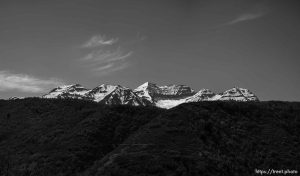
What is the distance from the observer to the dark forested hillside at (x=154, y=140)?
108 ft

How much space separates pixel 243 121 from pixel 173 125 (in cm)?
1029

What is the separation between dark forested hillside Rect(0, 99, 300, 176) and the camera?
32844mm

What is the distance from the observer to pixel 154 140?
123 ft

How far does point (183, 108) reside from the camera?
47.4 meters

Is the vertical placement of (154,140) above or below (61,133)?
below

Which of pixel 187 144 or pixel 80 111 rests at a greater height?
pixel 80 111

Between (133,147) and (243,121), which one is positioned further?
(243,121)

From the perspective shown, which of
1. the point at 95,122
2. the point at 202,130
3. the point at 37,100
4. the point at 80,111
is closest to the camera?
the point at 202,130

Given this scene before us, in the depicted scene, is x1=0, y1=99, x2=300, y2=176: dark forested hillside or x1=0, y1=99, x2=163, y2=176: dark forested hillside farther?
x1=0, y1=99, x2=163, y2=176: dark forested hillside

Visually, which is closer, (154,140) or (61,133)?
(154,140)

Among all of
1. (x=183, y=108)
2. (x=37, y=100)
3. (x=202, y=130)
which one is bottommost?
(x=202, y=130)

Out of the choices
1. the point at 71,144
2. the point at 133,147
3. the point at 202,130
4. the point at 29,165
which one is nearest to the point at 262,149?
the point at 202,130

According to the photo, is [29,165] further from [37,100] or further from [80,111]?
[37,100]

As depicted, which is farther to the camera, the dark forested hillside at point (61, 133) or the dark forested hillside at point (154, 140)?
the dark forested hillside at point (61, 133)
